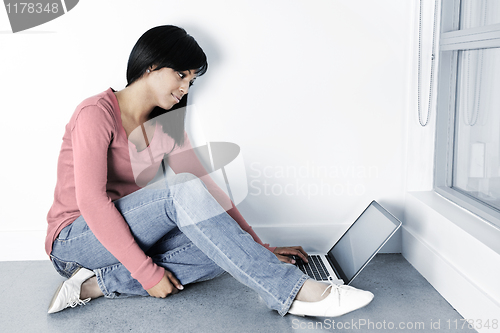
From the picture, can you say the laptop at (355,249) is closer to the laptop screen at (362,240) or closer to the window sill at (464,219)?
the laptop screen at (362,240)

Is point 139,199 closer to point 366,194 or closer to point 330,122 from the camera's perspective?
point 330,122

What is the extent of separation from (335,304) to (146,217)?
56cm

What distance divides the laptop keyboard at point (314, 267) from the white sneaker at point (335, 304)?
0.23 meters

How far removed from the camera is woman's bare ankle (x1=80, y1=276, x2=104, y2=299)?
1.22m

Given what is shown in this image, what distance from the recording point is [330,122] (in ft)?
5.02

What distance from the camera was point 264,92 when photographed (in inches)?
59.2

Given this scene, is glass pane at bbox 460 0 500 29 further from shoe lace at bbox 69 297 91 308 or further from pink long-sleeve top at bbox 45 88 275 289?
shoe lace at bbox 69 297 91 308

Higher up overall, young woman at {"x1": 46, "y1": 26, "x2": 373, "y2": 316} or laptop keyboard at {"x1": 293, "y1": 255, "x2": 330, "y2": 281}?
young woman at {"x1": 46, "y1": 26, "x2": 373, "y2": 316}

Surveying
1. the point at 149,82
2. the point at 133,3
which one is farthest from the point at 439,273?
the point at 133,3

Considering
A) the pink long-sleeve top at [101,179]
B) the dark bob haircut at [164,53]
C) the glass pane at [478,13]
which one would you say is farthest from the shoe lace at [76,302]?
the glass pane at [478,13]

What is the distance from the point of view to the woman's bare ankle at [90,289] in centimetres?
122
